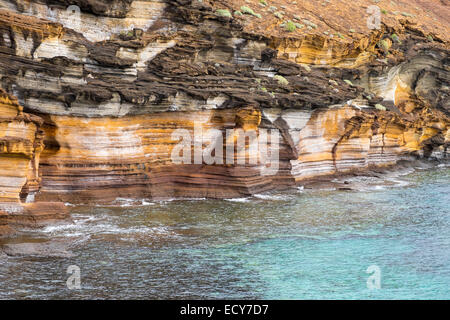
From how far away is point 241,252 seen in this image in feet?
74.3

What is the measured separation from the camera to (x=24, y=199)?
2605 cm

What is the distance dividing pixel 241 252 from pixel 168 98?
1215 centimetres

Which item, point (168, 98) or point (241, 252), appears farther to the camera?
point (168, 98)

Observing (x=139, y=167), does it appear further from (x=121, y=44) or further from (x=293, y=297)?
(x=293, y=297)

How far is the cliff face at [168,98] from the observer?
2784 cm

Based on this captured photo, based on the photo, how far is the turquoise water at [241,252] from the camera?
18.6 meters

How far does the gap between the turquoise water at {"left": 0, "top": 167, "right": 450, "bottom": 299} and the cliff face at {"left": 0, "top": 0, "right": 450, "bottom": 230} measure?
85.9 inches

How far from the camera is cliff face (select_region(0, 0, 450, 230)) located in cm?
2784

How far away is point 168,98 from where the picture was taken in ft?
104

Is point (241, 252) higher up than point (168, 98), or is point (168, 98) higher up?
point (168, 98)

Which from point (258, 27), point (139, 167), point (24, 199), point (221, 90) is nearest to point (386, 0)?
point (258, 27)

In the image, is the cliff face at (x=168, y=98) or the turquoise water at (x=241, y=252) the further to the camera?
the cliff face at (x=168, y=98)

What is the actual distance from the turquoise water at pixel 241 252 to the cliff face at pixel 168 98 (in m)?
2.18

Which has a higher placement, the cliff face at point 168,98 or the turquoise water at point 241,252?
the cliff face at point 168,98
